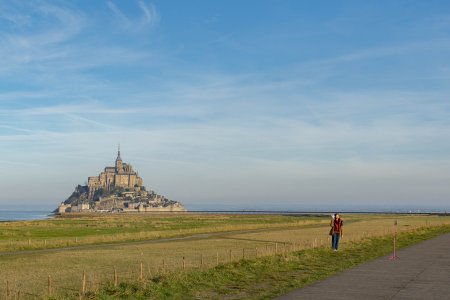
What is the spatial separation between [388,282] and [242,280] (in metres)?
4.97

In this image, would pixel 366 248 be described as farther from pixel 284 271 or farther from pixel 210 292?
pixel 210 292

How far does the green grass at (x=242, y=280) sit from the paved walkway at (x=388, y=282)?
0.81 metres

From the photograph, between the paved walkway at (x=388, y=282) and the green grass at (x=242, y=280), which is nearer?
the paved walkway at (x=388, y=282)

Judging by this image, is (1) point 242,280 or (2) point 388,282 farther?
(1) point 242,280

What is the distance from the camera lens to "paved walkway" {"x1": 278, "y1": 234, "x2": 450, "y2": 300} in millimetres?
15617

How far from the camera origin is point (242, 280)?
2012 cm

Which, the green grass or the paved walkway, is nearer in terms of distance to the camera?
the paved walkway

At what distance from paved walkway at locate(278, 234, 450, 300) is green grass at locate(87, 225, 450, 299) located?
81 centimetres

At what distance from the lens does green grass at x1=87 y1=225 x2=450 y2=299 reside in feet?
55.6

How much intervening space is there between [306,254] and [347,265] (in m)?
4.45

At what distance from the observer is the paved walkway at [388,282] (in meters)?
15.6

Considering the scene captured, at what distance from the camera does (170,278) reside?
19.4m

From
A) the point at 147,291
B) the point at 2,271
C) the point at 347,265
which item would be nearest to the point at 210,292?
the point at 147,291

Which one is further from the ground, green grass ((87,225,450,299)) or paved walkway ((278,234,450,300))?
paved walkway ((278,234,450,300))
